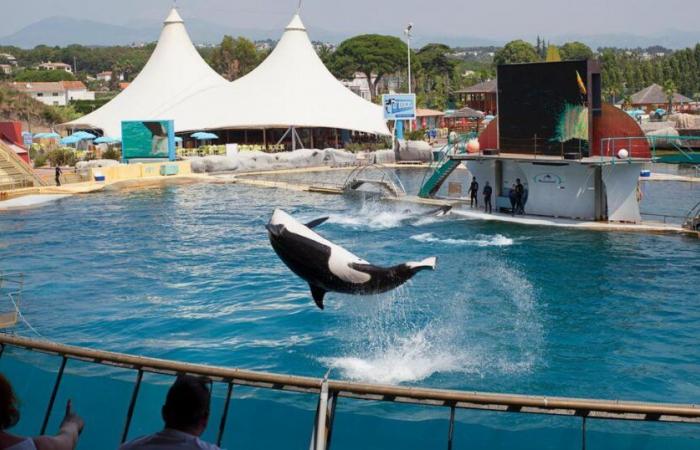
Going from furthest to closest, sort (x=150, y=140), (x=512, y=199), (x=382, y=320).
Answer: (x=150, y=140) < (x=512, y=199) < (x=382, y=320)

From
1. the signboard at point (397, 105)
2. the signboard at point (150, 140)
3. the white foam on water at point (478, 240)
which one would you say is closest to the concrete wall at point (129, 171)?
the signboard at point (150, 140)

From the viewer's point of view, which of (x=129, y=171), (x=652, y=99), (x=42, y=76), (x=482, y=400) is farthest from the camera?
(x=42, y=76)

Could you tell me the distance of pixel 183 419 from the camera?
394 centimetres

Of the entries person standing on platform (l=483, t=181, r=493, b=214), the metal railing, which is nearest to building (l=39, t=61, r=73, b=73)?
person standing on platform (l=483, t=181, r=493, b=214)

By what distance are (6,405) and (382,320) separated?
45.3 feet

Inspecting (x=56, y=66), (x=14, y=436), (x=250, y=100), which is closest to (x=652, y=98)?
(x=250, y=100)

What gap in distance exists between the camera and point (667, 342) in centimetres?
1551

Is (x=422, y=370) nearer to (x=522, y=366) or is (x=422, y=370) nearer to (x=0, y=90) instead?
(x=522, y=366)

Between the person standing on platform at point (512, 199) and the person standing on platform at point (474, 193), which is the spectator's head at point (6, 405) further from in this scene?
the person standing on platform at point (474, 193)

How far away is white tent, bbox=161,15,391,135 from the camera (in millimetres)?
51750

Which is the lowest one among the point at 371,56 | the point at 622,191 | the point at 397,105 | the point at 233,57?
the point at 622,191

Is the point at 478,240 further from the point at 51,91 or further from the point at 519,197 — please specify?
the point at 51,91

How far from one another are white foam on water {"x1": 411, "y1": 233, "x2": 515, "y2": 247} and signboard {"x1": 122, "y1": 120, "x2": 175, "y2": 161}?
22.3 m

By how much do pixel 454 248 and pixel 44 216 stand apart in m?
15.5
